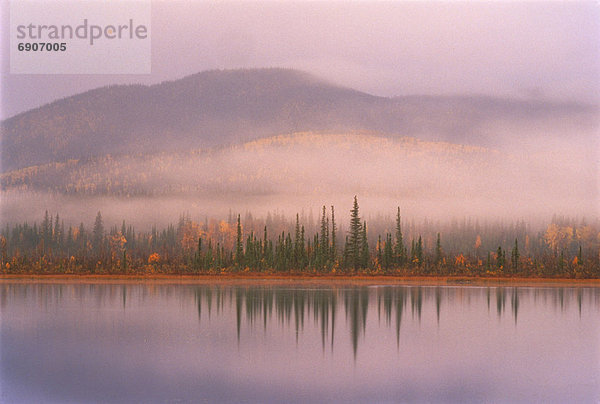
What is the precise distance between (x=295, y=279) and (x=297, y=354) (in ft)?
297

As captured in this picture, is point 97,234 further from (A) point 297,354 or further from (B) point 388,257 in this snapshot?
(A) point 297,354

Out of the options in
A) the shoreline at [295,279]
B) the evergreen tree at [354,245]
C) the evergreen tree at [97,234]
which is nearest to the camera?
the shoreline at [295,279]

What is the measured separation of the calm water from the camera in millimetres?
31016

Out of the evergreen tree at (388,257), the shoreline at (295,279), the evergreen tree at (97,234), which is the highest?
the evergreen tree at (97,234)

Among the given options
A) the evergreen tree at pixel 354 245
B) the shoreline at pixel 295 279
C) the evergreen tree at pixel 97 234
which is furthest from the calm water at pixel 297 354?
the evergreen tree at pixel 97 234

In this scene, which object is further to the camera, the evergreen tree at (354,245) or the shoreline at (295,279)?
the evergreen tree at (354,245)

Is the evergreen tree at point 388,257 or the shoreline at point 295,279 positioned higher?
the evergreen tree at point 388,257

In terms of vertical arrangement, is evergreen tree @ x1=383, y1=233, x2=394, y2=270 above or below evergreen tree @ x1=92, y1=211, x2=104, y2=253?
below

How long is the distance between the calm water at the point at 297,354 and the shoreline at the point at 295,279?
61.0 m

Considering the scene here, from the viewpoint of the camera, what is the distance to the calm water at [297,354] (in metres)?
31.0

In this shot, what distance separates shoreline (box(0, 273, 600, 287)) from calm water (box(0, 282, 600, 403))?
60989 mm

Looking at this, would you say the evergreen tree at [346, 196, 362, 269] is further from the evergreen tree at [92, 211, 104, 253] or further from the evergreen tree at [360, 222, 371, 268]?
the evergreen tree at [92, 211, 104, 253]

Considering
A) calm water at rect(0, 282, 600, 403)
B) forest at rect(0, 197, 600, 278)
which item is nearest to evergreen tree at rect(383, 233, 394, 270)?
forest at rect(0, 197, 600, 278)

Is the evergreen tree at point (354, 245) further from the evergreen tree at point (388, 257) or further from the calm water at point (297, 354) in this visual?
the calm water at point (297, 354)
